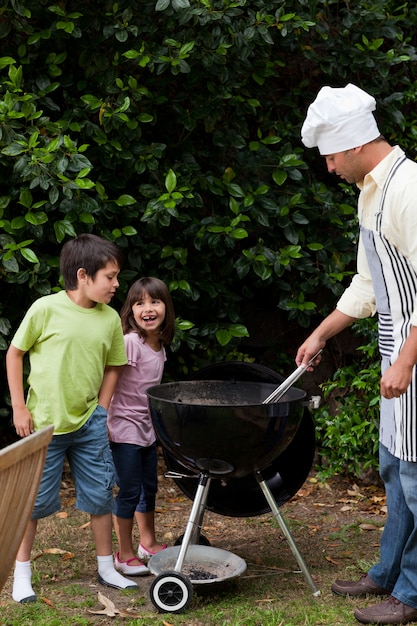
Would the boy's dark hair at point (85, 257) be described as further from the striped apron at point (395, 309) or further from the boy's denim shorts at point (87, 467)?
the striped apron at point (395, 309)

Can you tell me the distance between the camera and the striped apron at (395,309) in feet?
10.7

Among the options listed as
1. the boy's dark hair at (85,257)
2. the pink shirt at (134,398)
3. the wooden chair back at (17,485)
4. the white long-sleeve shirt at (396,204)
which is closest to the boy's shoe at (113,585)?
the pink shirt at (134,398)

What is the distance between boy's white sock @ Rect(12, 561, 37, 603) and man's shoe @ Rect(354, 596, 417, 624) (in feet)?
4.45

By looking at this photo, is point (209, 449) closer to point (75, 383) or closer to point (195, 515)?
point (195, 515)

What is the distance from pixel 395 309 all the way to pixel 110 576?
1729mm

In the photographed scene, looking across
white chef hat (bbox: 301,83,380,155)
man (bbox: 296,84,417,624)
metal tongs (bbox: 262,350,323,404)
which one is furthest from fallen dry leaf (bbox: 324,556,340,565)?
white chef hat (bbox: 301,83,380,155)

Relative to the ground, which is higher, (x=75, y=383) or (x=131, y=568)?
(x=75, y=383)

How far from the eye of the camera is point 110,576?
3883mm

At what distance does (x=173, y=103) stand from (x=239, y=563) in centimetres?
270

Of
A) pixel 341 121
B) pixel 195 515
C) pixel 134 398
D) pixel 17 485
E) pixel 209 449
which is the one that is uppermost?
pixel 341 121

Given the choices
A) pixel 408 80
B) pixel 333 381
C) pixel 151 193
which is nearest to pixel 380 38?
pixel 408 80

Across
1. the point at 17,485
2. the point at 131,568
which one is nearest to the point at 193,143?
the point at 131,568

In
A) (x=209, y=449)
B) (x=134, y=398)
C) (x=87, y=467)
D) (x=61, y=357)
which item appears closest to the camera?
(x=209, y=449)

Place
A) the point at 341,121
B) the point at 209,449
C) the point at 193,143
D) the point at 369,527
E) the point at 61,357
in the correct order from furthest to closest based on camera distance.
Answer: the point at 193,143 → the point at 369,527 → the point at 61,357 → the point at 209,449 → the point at 341,121
